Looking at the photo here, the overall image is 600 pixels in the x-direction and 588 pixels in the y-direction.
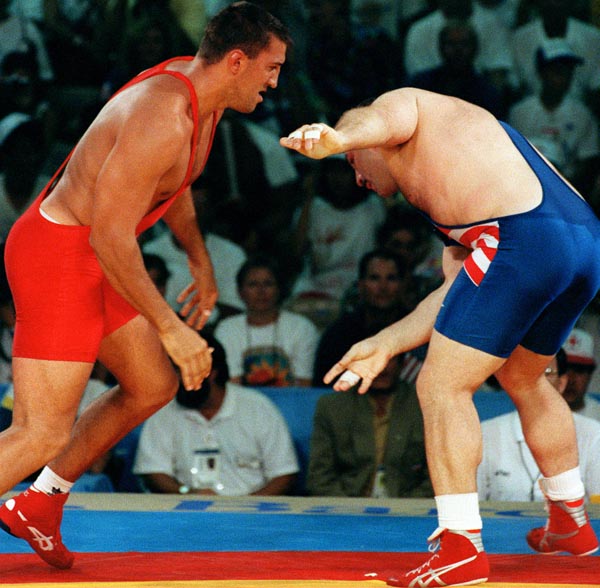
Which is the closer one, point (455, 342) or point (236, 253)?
point (455, 342)

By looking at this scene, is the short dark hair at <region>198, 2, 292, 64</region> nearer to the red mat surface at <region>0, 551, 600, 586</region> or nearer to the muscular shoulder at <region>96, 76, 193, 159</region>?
the muscular shoulder at <region>96, 76, 193, 159</region>

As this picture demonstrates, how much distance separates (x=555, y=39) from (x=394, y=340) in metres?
4.50

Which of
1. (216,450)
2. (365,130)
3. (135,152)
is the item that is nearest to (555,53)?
(216,450)

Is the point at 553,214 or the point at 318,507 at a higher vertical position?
the point at 553,214

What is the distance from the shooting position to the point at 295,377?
18.5ft

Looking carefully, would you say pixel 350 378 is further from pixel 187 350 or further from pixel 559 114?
pixel 559 114

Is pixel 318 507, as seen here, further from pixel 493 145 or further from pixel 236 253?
pixel 236 253

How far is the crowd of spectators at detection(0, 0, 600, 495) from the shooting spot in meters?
5.73

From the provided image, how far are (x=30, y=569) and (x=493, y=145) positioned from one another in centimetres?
162

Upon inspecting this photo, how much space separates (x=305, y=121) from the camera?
6844mm

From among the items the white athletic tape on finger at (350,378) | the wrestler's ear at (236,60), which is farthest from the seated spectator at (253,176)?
the white athletic tape on finger at (350,378)

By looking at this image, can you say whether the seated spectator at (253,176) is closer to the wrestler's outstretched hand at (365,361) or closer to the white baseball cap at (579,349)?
the white baseball cap at (579,349)

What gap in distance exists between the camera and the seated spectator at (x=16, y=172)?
645cm

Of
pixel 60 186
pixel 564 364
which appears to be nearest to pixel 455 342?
pixel 60 186
